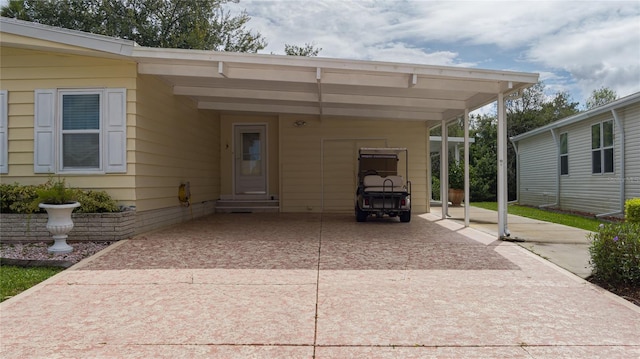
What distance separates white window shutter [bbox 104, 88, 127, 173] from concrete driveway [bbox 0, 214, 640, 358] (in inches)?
59.1

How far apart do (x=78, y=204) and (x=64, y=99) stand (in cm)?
207

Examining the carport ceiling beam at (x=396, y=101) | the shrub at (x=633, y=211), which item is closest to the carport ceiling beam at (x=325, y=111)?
the carport ceiling beam at (x=396, y=101)

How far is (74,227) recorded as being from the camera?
6.89m

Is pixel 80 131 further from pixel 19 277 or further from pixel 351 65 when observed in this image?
pixel 351 65

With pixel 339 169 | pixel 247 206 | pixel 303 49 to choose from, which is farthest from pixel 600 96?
pixel 247 206

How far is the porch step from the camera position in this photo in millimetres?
12492

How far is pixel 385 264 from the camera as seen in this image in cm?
571

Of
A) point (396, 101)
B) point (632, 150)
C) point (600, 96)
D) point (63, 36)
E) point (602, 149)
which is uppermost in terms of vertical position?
point (600, 96)

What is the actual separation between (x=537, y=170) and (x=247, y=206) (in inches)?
460

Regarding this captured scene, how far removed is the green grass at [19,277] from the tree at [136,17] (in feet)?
47.8

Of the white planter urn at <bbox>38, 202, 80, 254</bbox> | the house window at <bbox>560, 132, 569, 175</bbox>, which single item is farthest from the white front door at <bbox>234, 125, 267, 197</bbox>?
the house window at <bbox>560, 132, 569, 175</bbox>

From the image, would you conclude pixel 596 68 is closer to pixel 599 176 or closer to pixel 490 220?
pixel 599 176

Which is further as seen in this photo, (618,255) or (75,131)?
(75,131)

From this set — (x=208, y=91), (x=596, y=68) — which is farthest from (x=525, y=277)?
(x=596, y=68)
